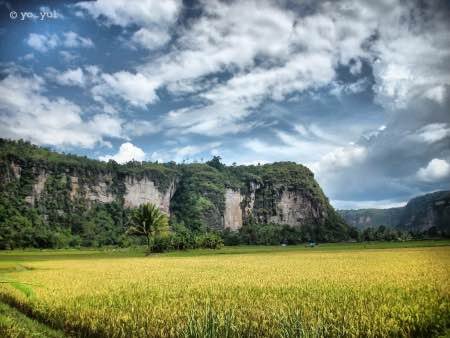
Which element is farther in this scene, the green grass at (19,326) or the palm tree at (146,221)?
the palm tree at (146,221)

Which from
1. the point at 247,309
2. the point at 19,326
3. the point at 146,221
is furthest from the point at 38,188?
the point at 247,309

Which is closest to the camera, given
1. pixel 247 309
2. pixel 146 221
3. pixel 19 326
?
pixel 19 326

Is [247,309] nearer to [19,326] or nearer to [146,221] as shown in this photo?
[19,326]

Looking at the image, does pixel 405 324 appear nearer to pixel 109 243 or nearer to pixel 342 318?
pixel 342 318

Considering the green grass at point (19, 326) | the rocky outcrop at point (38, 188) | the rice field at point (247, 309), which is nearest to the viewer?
the green grass at point (19, 326)

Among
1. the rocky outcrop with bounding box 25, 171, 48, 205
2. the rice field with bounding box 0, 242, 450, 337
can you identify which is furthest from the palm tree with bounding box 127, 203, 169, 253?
the rocky outcrop with bounding box 25, 171, 48, 205

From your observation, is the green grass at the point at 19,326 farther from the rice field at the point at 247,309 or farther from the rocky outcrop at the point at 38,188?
the rocky outcrop at the point at 38,188

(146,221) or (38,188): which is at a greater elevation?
(38,188)

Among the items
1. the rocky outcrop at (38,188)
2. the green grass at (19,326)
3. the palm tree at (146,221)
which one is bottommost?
the green grass at (19,326)

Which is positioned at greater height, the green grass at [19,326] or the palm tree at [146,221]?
the palm tree at [146,221]

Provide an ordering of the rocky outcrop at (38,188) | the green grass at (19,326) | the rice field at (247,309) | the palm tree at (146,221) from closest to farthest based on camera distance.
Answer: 1. the green grass at (19,326)
2. the rice field at (247,309)
3. the palm tree at (146,221)
4. the rocky outcrop at (38,188)

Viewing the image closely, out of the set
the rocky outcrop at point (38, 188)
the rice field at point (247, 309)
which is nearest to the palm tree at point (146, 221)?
the rice field at point (247, 309)

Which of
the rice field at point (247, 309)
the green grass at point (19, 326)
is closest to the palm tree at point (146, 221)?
the rice field at point (247, 309)

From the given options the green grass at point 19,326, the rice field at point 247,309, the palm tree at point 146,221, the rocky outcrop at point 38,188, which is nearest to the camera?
the green grass at point 19,326
